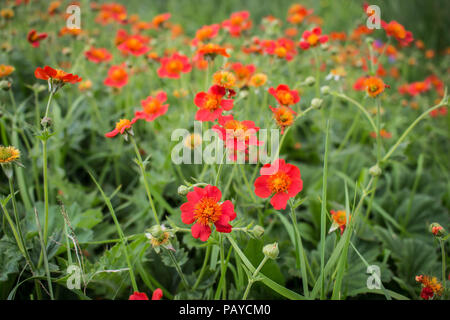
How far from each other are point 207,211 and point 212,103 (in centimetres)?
27

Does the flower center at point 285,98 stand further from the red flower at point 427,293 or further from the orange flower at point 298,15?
the orange flower at point 298,15

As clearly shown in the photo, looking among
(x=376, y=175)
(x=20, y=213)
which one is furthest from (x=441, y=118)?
(x=20, y=213)

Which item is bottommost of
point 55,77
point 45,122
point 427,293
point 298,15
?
point 427,293

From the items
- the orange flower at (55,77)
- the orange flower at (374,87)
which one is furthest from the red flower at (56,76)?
the orange flower at (374,87)

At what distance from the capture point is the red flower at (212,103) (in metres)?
0.84

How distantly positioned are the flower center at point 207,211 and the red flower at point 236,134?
122 mm

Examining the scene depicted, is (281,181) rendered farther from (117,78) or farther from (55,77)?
(117,78)

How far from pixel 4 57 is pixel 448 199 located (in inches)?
81.7

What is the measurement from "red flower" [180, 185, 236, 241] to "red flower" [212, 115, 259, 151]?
0.34 ft

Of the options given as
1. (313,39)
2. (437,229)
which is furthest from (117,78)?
(437,229)

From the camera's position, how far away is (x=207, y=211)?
72cm

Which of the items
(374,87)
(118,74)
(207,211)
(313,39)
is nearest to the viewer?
(207,211)

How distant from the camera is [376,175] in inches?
37.8
